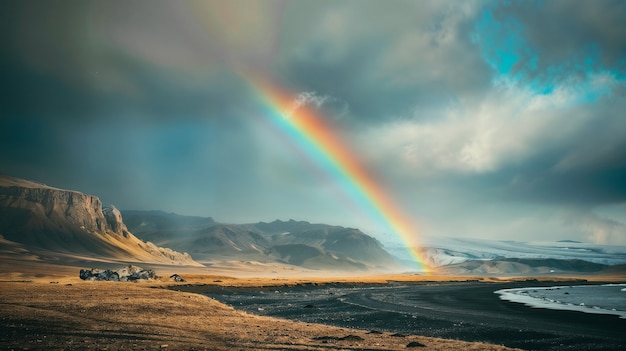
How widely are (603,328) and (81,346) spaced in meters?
41.9

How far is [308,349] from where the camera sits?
960 inches

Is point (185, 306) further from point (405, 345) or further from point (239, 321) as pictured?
point (405, 345)

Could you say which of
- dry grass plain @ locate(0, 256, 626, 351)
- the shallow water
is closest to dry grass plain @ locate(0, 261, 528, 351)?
dry grass plain @ locate(0, 256, 626, 351)

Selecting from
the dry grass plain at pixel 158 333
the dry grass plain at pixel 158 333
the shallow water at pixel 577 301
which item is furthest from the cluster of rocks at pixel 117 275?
the shallow water at pixel 577 301

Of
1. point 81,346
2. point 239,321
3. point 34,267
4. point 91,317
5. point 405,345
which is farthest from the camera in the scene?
point 34,267

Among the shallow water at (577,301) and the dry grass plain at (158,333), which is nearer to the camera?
the dry grass plain at (158,333)

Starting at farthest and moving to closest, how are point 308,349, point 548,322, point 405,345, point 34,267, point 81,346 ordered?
1. point 34,267
2. point 548,322
3. point 405,345
4. point 308,349
5. point 81,346

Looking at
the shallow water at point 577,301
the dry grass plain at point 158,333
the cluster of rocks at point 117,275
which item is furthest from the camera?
the cluster of rocks at point 117,275

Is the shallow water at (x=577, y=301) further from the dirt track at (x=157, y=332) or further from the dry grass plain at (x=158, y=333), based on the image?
the dry grass plain at (x=158, y=333)

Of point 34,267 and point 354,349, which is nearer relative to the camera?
point 354,349

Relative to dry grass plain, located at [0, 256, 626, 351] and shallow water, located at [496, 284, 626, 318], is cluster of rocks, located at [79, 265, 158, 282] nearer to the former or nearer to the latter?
dry grass plain, located at [0, 256, 626, 351]

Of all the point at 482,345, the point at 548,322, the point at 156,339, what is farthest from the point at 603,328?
the point at 156,339

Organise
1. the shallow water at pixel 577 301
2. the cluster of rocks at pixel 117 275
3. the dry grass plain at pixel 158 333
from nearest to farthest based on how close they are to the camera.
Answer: the dry grass plain at pixel 158 333 → the shallow water at pixel 577 301 → the cluster of rocks at pixel 117 275

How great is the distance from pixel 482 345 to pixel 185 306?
28.8m
